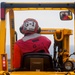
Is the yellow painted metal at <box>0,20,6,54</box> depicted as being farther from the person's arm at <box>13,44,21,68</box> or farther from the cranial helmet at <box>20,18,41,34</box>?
the cranial helmet at <box>20,18,41,34</box>

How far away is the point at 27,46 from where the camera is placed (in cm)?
828

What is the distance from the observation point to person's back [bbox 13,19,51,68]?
27.1 ft

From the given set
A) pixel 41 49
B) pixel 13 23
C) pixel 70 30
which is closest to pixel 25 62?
pixel 41 49

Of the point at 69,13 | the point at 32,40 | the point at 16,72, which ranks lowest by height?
the point at 16,72

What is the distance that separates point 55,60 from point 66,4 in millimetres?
1504

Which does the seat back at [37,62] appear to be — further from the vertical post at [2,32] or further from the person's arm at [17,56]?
the vertical post at [2,32]

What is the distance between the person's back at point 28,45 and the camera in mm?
8252

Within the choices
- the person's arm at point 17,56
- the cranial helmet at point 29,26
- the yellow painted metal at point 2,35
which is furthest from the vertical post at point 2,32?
the cranial helmet at point 29,26

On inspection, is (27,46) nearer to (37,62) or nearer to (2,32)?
(37,62)

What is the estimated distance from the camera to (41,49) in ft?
27.5

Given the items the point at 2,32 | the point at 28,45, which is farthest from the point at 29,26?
the point at 2,32

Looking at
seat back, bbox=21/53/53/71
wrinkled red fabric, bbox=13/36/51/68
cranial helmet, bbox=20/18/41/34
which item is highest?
cranial helmet, bbox=20/18/41/34

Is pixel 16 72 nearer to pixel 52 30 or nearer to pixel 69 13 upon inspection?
pixel 69 13

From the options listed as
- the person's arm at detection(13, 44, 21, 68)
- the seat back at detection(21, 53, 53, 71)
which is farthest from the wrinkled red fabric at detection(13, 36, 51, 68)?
the seat back at detection(21, 53, 53, 71)
